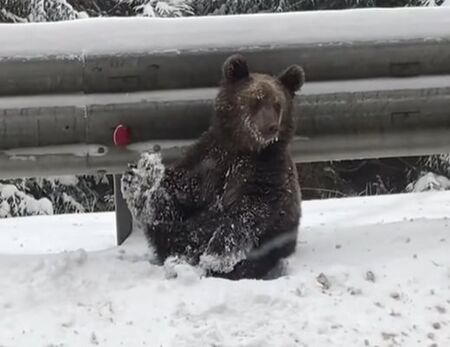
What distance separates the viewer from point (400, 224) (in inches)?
195

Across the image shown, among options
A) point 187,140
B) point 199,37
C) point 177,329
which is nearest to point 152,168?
point 187,140

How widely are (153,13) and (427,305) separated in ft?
39.3

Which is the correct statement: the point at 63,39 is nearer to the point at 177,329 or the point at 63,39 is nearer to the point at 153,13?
the point at 177,329

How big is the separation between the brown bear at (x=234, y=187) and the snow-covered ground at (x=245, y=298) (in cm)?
20

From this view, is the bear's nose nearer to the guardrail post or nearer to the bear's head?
the bear's head

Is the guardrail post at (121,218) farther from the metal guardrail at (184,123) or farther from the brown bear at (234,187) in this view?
the brown bear at (234,187)

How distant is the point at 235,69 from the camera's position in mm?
4625

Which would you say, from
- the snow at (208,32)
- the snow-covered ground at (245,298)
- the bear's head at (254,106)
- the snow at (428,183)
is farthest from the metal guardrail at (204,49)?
the snow at (428,183)

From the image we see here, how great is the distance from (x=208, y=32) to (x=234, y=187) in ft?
3.28

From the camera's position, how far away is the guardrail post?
5.02 meters

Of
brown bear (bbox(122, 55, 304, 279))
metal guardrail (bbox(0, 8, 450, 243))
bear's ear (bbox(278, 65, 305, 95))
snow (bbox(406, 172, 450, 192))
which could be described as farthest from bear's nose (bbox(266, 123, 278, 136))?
snow (bbox(406, 172, 450, 192))

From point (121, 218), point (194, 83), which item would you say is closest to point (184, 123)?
point (194, 83)

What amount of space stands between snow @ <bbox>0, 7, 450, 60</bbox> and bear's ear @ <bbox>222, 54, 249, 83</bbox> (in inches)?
16.0

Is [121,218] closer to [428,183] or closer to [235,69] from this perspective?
[235,69]
